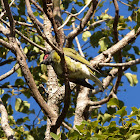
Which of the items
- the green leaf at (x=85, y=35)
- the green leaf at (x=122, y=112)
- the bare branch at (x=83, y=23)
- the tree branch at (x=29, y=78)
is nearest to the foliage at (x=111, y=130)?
the green leaf at (x=122, y=112)

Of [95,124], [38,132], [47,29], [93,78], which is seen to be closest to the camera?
[95,124]

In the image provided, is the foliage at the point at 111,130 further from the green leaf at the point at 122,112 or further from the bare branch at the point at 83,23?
the bare branch at the point at 83,23

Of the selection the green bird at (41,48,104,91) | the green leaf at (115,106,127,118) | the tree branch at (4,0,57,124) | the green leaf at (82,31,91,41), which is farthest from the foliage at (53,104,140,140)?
the green leaf at (82,31,91,41)

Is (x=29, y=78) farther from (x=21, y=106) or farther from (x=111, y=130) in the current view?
(x=21, y=106)

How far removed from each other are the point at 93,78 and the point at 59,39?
121cm

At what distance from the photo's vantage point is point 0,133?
4305 millimetres

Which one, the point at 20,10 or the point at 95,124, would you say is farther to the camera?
the point at 20,10

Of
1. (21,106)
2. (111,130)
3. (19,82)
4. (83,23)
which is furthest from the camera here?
(19,82)

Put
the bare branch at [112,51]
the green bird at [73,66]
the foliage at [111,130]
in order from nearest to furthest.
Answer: the foliage at [111,130], the green bird at [73,66], the bare branch at [112,51]

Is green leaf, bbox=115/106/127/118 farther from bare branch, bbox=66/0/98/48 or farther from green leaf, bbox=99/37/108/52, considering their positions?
green leaf, bbox=99/37/108/52

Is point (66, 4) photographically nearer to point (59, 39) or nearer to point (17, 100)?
point (17, 100)

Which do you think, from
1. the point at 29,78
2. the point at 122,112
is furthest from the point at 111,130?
the point at 29,78

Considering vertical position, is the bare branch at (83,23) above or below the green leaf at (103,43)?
below

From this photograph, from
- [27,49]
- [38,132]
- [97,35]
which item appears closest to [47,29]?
[27,49]
